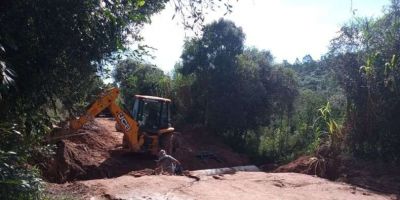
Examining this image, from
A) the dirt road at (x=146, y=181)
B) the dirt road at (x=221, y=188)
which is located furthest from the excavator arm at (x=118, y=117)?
the dirt road at (x=221, y=188)

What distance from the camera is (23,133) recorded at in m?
7.00

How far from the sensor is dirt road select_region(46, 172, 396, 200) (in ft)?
30.4

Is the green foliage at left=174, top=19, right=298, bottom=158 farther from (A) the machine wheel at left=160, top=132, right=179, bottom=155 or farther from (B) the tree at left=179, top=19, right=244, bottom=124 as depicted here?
(A) the machine wheel at left=160, top=132, right=179, bottom=155

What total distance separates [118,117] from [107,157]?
5.99 ft

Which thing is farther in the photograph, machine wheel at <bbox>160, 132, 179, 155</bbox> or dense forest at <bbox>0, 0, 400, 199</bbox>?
machine wheel at <bbox>160, 132, 179, 155</bbox>

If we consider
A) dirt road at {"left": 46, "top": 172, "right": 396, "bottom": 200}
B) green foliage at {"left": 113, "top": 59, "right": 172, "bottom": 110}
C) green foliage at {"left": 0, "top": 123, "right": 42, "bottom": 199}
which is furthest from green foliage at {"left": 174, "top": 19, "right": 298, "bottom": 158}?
green foliage at {"left": 0, "top": 123, "right": 42, "bottom": 199}

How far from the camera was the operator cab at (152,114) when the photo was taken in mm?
16719

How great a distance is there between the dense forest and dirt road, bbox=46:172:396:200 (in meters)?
1.49

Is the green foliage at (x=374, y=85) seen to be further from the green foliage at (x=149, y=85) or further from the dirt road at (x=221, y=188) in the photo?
the green foliage at (x=149, y=85)

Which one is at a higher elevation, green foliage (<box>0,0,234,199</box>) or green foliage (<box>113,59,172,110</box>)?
green foliage (<box>113,59,172,110</box>)

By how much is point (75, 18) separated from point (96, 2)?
0.40 m

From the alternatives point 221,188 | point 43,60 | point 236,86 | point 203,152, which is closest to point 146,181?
point 221,188

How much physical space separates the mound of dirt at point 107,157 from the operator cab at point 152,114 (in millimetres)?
1046

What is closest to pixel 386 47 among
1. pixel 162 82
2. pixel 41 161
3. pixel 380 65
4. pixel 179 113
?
pixel 380 65
